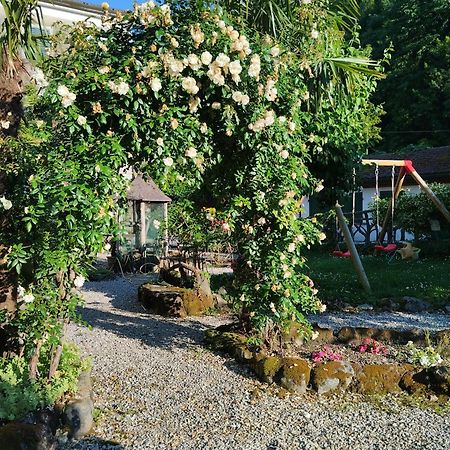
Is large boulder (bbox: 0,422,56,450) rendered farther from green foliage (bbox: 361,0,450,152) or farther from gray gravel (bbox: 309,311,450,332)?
green foliage (bbox: 361,0,450,152)

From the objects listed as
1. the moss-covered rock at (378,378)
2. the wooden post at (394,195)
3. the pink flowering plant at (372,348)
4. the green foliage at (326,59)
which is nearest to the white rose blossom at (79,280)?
the green foliage at (326,59)

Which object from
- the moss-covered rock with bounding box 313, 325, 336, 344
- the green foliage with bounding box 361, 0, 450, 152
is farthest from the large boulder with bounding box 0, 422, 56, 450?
the green foliage with bounding box 361, 0, 450, 152

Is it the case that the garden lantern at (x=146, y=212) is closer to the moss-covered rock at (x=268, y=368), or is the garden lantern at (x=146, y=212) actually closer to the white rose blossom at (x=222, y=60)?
the moss-covered rock at (x=268, y=368)

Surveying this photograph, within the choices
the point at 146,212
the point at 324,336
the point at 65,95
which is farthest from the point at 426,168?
the point at 65,95

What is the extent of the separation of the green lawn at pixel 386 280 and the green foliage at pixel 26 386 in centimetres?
575

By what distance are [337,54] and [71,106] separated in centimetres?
289

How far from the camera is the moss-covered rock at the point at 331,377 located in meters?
4.85

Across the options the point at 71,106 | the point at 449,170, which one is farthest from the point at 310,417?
the point at 449,170

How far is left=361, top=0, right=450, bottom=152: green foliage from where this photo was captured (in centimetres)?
2627

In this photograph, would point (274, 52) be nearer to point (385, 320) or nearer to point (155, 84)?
point (155, 84)

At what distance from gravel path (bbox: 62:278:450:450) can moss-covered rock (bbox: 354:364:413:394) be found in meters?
0.22

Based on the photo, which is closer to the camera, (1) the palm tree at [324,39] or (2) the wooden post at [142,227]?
(1) the palm tree at [324,39]

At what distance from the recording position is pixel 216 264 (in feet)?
46.6

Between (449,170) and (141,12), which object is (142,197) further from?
(449,170)
